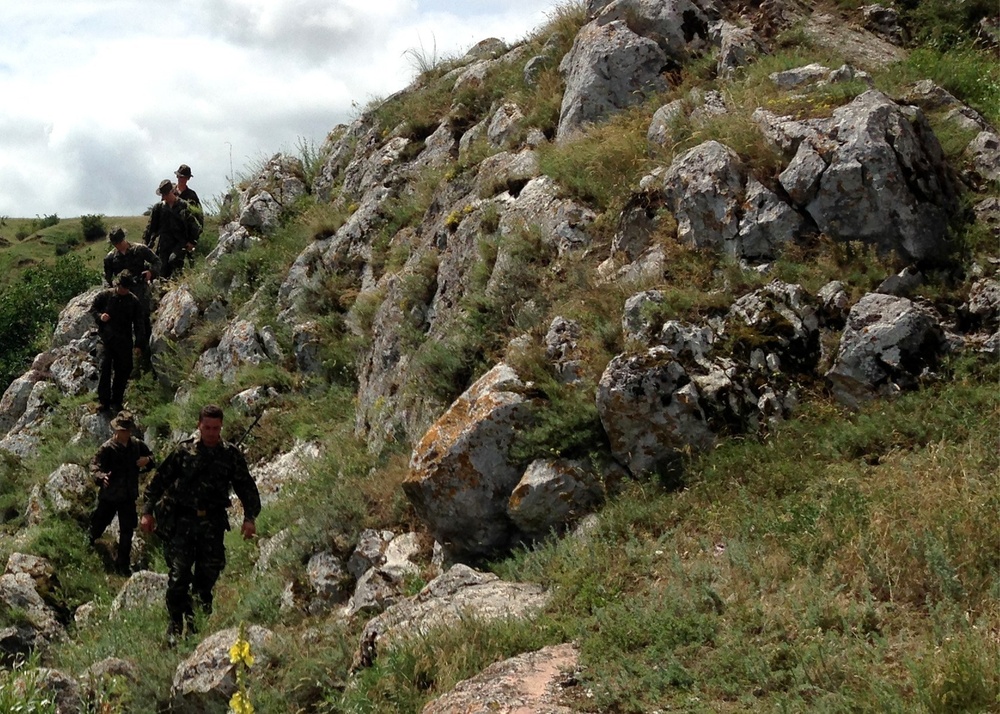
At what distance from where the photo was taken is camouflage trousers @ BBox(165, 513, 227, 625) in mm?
7254

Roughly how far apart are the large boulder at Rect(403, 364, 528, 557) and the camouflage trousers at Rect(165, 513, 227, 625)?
5.92 feet

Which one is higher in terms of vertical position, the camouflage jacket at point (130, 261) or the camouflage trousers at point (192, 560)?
the camouflage jacket at point (130, 261)

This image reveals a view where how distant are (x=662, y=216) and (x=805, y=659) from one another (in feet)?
15.6

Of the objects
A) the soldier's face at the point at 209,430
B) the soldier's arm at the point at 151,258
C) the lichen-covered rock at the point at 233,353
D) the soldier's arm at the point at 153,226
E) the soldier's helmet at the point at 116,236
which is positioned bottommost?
the soldier's face at the point at 209,430

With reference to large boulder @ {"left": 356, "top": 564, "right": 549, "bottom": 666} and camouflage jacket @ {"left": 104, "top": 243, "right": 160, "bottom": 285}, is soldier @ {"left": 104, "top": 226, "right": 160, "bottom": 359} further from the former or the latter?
large boulder @ {"left": 356, "top": 564, "right": 549, "bottom": 666}

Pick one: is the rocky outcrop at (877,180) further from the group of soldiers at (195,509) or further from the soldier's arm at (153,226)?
the soldier's arm at (153,226)

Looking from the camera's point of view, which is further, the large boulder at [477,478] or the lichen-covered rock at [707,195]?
the lichen-covered rock at [707,195]

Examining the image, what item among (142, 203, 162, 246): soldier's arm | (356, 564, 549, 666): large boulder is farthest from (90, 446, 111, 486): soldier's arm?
(142, 203, 162, 246): soldier's arm

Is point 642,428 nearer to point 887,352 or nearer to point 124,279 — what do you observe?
point 887,352

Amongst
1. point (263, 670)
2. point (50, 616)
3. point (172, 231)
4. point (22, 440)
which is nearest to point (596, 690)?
point (263, 670)

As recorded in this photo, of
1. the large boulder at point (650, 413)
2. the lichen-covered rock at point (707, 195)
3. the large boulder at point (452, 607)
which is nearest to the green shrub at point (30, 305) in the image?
the lichen-covered rock at point (707, 195)

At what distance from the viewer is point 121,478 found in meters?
10.2

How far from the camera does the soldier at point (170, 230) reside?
15594 millimetres

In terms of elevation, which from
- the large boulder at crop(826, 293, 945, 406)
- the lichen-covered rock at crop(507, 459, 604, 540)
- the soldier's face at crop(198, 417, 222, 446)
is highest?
the soldier's face at crop(198, 417, 222, 446)
